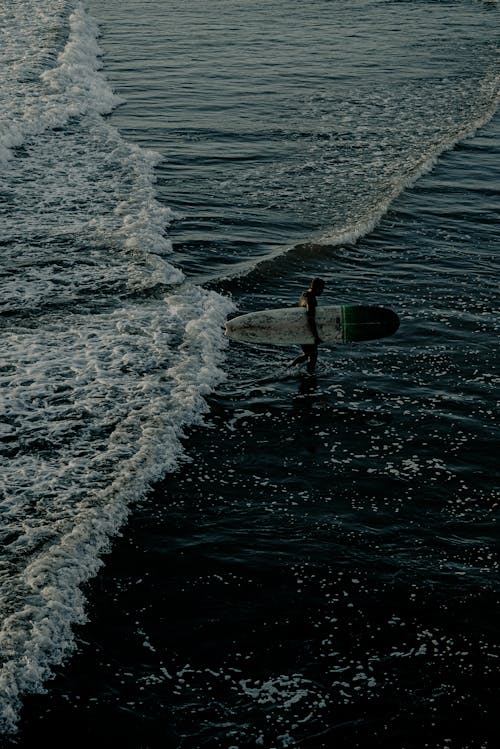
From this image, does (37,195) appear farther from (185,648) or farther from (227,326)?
(185,648)

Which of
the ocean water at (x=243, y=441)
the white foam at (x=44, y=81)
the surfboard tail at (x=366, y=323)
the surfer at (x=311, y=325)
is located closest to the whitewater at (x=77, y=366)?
the ocean water at (x=243, y=441)

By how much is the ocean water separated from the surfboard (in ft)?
0.89

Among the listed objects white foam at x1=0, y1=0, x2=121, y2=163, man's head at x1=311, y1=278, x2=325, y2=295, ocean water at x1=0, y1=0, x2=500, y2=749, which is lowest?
ocean water at x1=0, y1=0, x2=500, y2=749

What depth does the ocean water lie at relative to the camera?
743 cm

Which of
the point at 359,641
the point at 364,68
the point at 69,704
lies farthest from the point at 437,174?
the point at 69,704

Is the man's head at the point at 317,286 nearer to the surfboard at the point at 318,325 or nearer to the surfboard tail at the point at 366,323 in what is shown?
the surfboard at the point at 318,325

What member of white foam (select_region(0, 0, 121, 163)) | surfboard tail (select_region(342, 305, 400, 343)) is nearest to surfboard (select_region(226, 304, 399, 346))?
surfboard tail (select_region(342, 305, 400, 343))

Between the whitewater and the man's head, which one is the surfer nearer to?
the man's head

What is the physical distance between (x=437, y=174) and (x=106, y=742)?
55.4ft

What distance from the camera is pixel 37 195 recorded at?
19.3m

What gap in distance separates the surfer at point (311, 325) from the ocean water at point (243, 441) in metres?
0.24

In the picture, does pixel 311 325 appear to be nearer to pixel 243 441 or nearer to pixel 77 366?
pixel 243 441

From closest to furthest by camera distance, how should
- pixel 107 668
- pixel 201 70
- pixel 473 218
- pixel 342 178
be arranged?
pixel 107 668 < pixel 473 218 < pixel 342 178 < pixel 201 70

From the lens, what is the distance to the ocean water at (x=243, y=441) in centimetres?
743
